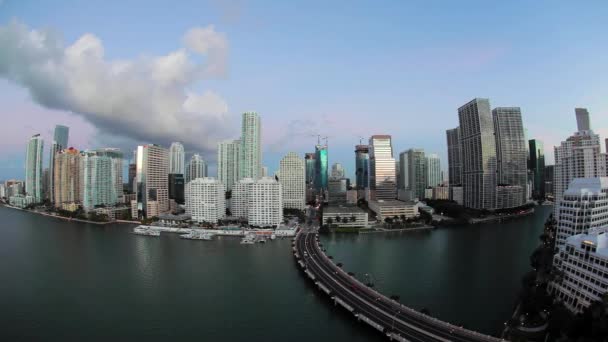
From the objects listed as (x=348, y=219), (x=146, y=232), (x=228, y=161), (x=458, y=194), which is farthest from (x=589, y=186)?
Result: (x=228, y=161)

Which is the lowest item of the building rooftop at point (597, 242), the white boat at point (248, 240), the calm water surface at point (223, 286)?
the calm water surface at point (223, 286)

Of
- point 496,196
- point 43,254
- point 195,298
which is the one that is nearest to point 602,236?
point 195,298

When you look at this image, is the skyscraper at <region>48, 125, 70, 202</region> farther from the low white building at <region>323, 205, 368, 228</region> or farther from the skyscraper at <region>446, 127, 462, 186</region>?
the skyscraper at <region>446, 127, 462, 186</region>

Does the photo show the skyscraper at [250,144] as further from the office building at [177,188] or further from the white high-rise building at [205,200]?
the white high-rise building at [205,200]

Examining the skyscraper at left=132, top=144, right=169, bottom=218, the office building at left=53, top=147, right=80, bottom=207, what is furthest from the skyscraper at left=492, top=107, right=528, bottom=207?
the office building at left=53, top=147, right=80, bottom=207

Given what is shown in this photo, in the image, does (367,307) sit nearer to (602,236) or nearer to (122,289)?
(602,236)

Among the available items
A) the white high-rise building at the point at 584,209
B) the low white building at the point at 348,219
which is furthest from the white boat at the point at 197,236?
the white high-rise building at the point at 584,209
